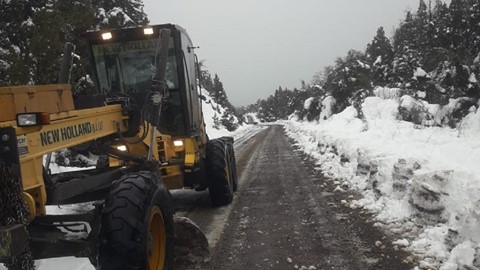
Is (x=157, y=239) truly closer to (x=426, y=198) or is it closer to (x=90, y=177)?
(x=90, y=177)

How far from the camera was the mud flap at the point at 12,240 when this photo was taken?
2.81 metres

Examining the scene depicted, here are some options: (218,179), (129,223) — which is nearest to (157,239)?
(129,223)

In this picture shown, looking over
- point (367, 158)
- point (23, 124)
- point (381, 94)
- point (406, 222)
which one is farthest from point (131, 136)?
point (381, 94)

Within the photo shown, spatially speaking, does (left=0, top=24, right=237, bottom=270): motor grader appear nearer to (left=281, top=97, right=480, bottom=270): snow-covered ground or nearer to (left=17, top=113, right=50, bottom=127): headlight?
(left=17, top=113, right=50, bottom=127): headlight

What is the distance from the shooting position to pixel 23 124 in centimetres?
320

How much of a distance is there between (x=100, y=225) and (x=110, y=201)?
0.20m

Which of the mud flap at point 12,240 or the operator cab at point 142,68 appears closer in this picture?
the mud flap at point 12,240

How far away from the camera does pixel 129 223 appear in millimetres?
3525

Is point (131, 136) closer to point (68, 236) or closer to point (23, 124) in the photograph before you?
point (68, 236)

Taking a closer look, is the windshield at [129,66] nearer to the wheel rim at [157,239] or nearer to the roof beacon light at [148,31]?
the roof beacon light at [148,31]

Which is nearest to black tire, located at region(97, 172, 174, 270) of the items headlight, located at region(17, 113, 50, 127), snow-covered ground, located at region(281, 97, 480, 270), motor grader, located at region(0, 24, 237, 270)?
motor grader, located at region(0, 24, 237, 270)

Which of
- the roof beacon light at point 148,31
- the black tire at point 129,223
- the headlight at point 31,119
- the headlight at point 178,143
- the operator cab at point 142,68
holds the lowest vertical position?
the black tire at point 129,223

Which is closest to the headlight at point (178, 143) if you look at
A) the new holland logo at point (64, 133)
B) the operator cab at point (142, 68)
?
the operator cab at point (142, 68)

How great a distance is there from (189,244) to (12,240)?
7.80ft
